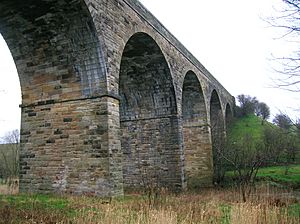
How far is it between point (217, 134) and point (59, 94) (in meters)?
13.4

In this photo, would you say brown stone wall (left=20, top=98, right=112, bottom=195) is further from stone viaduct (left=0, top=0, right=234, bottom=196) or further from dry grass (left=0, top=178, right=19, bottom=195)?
dry grass (left=0, top=178, right=19, bottom=195)

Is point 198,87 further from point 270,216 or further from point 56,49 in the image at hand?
point 270,216

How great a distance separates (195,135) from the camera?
63.3ft

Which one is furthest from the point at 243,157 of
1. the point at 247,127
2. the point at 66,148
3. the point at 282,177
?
the point at 247,127

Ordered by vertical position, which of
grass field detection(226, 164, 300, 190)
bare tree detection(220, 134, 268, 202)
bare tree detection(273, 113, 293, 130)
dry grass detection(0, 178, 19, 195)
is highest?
bare tree detection(273, 113, 293, 130)

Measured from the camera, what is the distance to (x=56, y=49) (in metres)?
9.46

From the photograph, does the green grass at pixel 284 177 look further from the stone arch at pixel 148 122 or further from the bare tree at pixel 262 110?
the bare tree at pixel 262 110

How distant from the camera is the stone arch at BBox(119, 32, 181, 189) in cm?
1393

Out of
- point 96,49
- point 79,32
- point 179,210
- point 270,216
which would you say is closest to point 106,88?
point 96,49

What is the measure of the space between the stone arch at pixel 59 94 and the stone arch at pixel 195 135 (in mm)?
9589

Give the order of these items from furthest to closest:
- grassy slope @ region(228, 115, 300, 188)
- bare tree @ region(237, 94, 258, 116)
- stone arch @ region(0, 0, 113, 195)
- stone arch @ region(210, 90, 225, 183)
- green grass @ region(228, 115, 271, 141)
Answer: bare tree @ region(237, 94, 258, 116)
green grass @ region(228, 115, 271, 141)
stone arch @ region(210, 90, 225, 183)
grassy slope @ region(228, 115, 300, 188)
stone arch @ region(0, 0, 113, 195)

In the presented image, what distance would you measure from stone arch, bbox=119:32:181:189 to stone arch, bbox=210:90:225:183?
14.6ft

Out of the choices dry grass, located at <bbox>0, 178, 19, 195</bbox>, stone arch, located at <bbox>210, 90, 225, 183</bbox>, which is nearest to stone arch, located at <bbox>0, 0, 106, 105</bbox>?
dry grass, located at <bbox>0, 178, 19, 195</bbox>

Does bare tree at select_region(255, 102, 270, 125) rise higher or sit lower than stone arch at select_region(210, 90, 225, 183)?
higher
